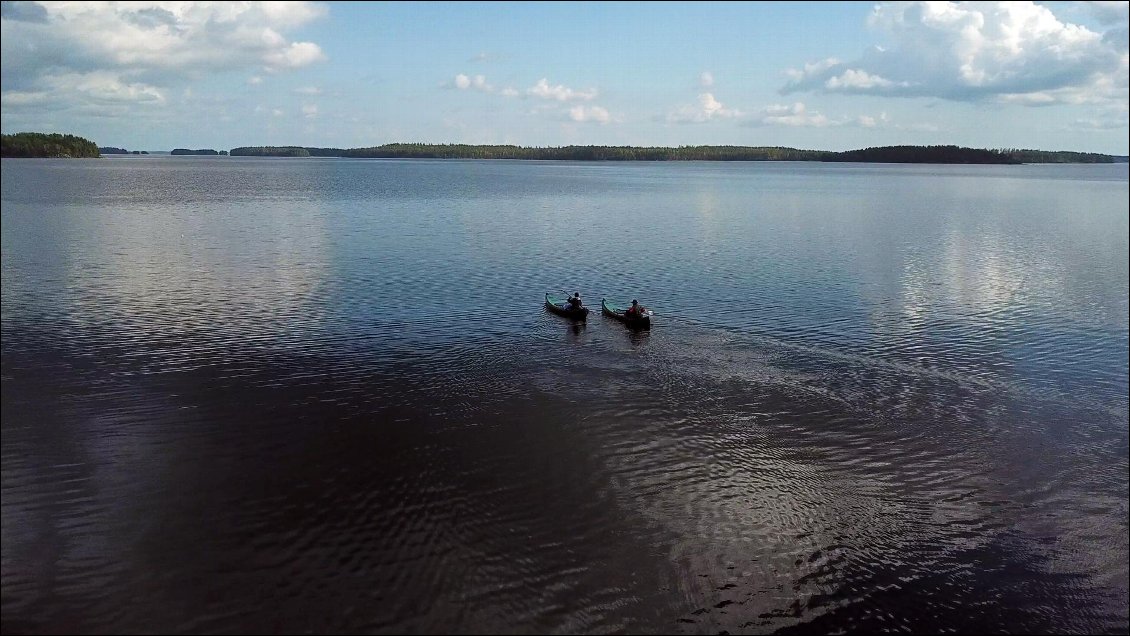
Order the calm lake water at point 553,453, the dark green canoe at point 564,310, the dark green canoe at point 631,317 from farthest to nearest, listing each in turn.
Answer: the dark green canoe at point 564,310, the dark green canoe at point 631,317, the calm lake water at point 553,453

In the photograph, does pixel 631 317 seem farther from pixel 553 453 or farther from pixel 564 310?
pixel 553 453

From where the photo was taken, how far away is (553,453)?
2722 centimetres

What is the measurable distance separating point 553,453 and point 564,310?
20.2 meters

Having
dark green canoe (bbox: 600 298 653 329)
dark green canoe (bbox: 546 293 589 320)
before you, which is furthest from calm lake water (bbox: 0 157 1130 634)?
dark green canoe (bbox: 546 293 589 320)

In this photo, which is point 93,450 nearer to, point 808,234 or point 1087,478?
point 1087,478

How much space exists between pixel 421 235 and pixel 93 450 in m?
60.6

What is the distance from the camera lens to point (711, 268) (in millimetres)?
65750

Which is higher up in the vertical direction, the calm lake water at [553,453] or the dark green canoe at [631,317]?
the dark green canoe at [631,317]

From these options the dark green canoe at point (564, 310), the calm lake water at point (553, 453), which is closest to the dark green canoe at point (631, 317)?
the calm lake water at point (553, 453)

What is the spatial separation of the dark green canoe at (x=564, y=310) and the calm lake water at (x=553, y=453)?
1.05m

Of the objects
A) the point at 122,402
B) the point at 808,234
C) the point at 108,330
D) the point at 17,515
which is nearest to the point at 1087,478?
the point at 17,515

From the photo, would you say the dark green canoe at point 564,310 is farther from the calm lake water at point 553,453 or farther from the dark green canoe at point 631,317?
the dark green canoe at point 631,317

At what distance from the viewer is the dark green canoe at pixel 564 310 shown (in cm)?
4600

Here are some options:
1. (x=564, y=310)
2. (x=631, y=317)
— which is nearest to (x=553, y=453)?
(x=631, y=317)
